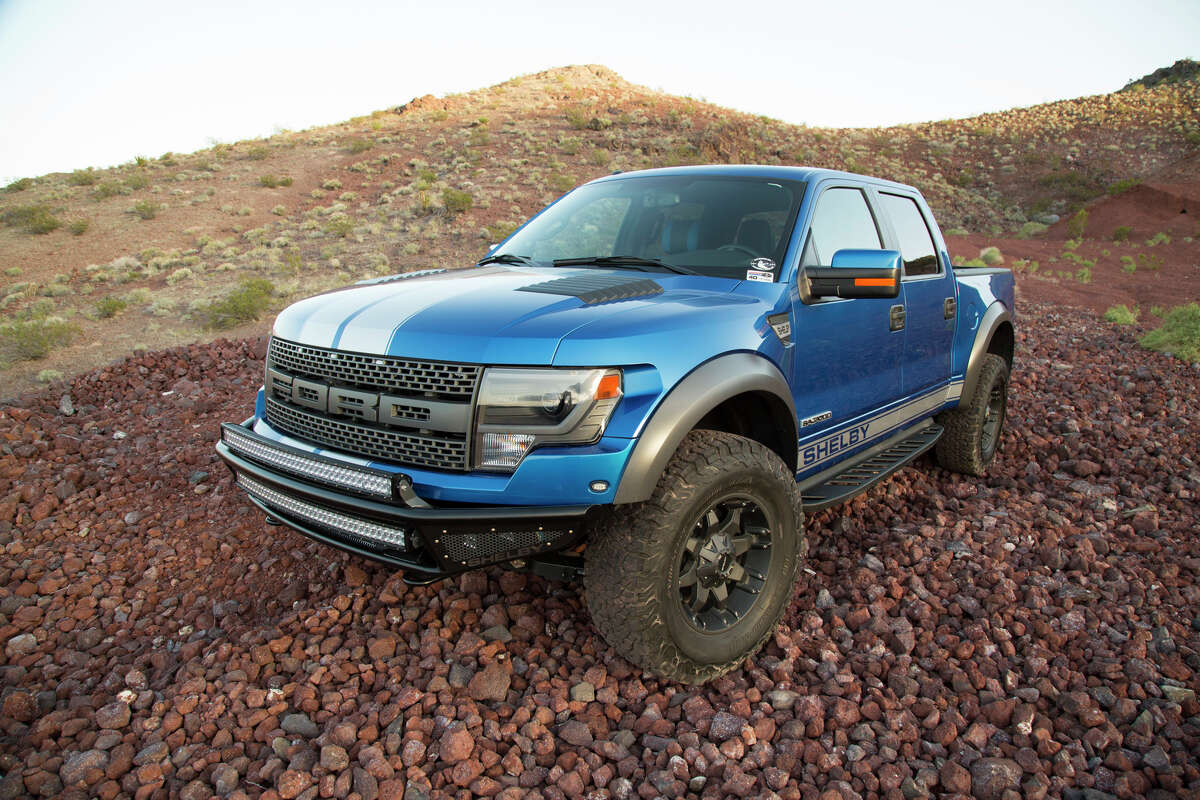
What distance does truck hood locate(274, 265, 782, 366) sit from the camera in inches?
88.0

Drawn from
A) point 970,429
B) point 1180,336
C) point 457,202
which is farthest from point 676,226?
point 457,202

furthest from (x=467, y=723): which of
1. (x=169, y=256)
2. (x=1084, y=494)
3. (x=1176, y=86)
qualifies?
(x=1176, y=86)

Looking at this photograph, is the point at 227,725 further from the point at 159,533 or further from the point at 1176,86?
the point at 1176,86

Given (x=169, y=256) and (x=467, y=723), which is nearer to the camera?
(x=467, y=723)

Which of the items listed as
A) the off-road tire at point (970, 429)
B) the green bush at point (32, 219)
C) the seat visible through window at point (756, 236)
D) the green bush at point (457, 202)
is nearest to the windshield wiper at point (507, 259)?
the seat visible through window at point (756, 236)

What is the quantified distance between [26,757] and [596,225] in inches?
119

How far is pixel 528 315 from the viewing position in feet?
7.74

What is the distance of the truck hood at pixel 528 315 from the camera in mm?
2234

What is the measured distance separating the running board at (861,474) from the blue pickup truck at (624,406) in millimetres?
17

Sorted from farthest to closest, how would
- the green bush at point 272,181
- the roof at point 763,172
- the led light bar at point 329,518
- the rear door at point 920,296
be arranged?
the green bush at point 272,181, the rear door at point 920,296, the roof at point 763,172, the led light bar at point 329,518

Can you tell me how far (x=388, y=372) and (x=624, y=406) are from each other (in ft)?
2.58

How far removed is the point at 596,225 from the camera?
362 centimetres

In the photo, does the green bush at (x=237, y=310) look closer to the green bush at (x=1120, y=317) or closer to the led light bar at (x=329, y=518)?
the led light bar at (x=329, y=518)

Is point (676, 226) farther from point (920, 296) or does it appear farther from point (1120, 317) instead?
point (1120, 317)
